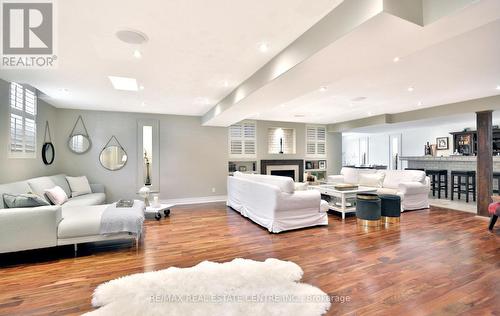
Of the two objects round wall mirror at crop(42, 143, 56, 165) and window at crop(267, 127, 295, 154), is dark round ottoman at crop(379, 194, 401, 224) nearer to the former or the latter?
window at crop(267, 127, 295, 154)

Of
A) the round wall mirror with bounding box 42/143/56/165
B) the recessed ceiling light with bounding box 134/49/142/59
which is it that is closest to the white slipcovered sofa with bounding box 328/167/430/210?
the recessed ceiling light with bounding box 134/49/142/59

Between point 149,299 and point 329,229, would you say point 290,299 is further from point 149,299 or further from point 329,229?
point 329,229

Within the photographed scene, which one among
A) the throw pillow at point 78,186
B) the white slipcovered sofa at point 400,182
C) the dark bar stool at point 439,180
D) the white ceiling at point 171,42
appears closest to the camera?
the white ceiling at point 171,42

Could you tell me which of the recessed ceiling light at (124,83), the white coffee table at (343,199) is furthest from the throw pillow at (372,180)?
the recessed ceiling light at (124,83)

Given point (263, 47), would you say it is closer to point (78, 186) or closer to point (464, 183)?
point (78, 186)

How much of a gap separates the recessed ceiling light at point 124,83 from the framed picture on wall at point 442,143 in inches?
399

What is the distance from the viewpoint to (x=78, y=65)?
124 inches

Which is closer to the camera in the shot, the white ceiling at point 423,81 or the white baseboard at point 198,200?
the white ceiling at point 423,81

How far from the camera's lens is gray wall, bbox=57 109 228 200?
581 centimetres

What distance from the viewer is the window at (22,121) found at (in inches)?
148

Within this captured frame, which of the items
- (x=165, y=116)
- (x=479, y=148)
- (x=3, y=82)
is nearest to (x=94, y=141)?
(x=165, y=116)

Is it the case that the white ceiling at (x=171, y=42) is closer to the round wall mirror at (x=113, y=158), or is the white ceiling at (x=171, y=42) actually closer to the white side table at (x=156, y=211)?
the round wall mirror at (x=113, y=158)

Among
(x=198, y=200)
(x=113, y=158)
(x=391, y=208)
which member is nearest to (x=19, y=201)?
(x=113, y=158)

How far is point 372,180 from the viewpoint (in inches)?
246
